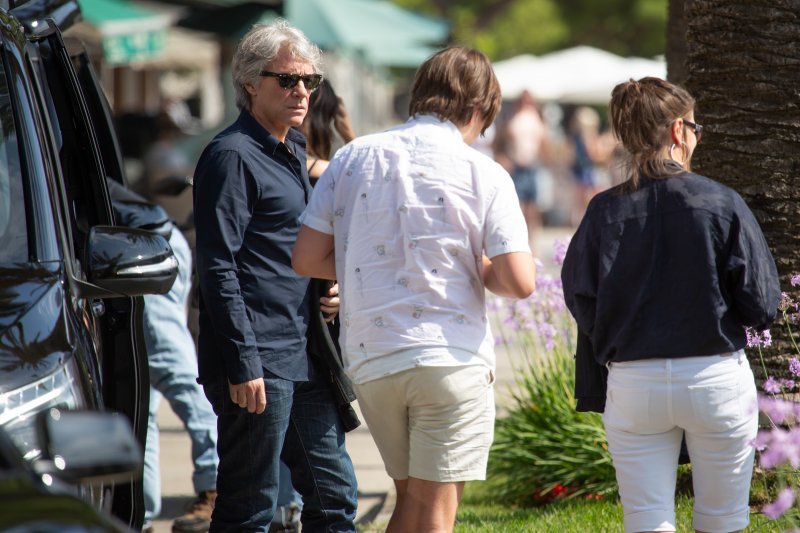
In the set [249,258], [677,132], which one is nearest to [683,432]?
[677,132]

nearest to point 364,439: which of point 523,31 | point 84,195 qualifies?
point 84,195

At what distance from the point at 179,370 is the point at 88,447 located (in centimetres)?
334

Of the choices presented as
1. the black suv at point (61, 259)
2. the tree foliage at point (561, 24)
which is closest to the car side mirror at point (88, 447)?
the black suv at point (61, 259)

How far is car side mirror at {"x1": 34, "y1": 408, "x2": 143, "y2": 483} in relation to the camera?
227 cm

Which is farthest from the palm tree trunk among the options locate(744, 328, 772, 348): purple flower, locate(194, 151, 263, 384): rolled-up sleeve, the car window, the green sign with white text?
the green sign with white text

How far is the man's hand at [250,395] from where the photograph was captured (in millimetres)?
3754

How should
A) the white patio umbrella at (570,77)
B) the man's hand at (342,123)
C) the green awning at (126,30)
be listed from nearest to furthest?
the man's hand at (342,123)
the green awning at (126,30)
the white patio umbrella at (570,77)

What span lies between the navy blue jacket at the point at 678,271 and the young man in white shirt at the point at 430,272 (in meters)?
0.32

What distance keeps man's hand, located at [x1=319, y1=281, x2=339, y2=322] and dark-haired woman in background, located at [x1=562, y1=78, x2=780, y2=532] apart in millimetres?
797

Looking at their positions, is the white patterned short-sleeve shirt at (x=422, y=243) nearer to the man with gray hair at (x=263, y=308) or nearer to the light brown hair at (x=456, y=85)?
the light brown hair at (x=456, y=85)

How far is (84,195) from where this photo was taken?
4.48 metres

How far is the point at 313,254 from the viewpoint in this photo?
12.3ft

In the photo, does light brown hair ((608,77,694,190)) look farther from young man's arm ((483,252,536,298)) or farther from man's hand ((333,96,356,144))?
man's hand ((333,96,356,144))

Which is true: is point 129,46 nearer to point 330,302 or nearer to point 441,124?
point 330,302
